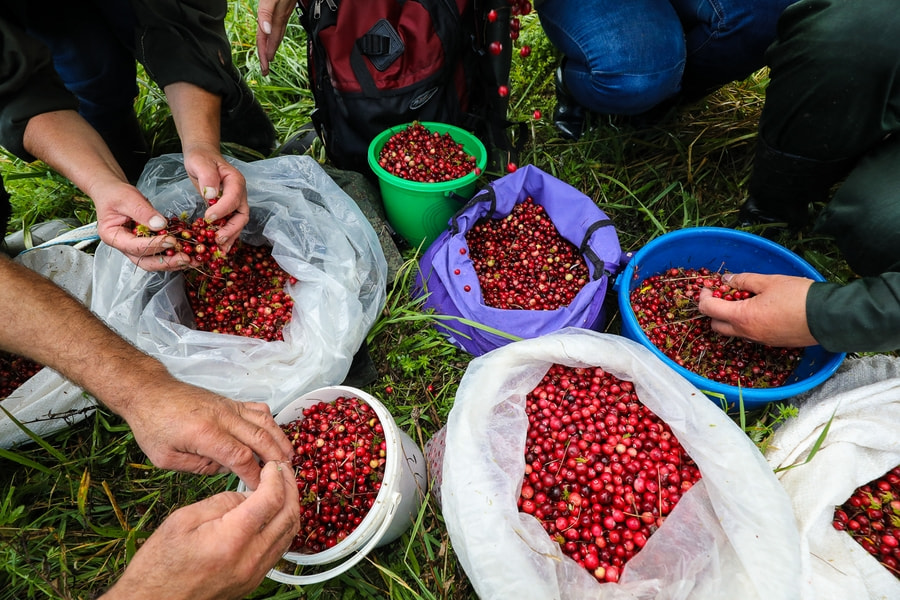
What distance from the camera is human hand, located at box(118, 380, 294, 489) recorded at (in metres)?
1.25

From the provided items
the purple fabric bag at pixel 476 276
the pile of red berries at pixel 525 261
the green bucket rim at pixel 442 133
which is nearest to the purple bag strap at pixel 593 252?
the purple fabric bag at pixel 476 276

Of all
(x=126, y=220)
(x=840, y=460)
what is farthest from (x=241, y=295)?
(x=840, y=460)

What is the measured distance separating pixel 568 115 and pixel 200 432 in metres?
2.78

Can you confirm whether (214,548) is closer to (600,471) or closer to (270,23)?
(600,471)

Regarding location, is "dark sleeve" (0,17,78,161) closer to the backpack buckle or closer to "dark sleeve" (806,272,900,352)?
the backpack buckle

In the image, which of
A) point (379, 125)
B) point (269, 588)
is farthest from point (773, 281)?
point (269, 588)

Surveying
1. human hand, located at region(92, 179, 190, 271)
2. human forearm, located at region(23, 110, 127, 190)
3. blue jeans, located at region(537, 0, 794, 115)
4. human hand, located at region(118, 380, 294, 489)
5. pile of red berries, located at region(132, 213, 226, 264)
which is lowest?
human hand, located at region(118, 380, 294, 489)

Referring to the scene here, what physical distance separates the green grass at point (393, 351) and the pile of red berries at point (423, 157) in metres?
0.47

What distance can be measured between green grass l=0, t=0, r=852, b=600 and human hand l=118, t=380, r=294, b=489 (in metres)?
0.47

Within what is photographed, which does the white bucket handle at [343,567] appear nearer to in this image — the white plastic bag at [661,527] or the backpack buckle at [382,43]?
the white plastic bag at [661,527]

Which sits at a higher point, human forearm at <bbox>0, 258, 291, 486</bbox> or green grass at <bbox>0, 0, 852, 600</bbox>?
human forearm at <bbox>0, 258, 291, 486</bbox>

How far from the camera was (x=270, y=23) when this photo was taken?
7.43ft

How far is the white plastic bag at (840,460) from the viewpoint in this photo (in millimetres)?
1425

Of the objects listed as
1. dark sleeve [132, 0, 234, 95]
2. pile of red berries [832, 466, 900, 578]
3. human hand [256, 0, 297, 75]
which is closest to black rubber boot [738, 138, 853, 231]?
pile of red berries [832, 466, 900, 578]
